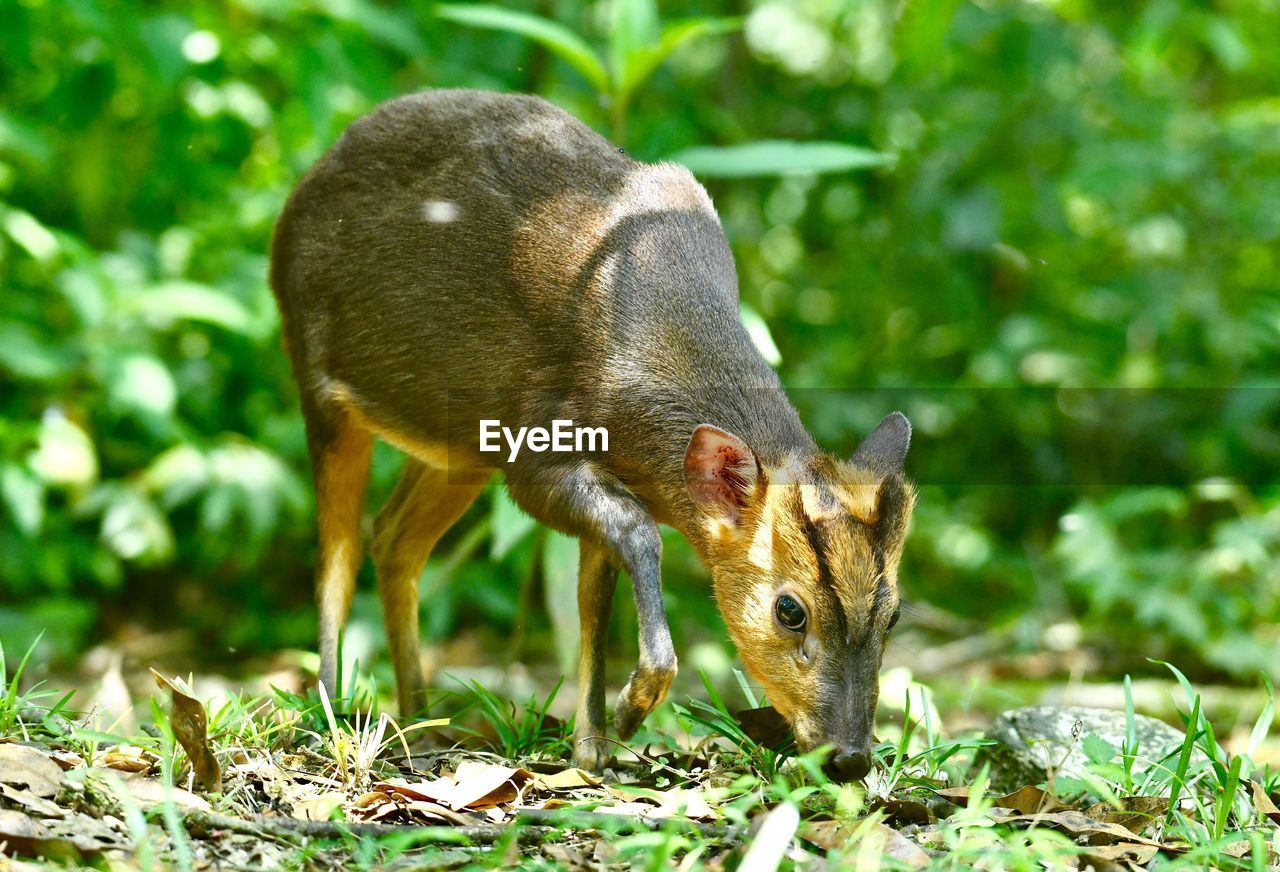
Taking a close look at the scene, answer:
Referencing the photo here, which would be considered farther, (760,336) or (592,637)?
(760,336)

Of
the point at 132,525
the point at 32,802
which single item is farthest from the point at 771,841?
the point at 132,525

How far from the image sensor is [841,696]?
399cm

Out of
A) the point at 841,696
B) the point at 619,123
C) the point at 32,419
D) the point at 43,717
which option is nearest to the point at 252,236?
Answer: the point at 32,419

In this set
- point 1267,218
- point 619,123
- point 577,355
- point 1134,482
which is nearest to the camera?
point 577,355

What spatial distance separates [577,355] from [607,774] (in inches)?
53.1

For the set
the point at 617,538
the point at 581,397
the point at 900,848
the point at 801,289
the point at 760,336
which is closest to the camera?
the point at 900,848

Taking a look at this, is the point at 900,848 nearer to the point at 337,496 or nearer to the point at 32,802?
the point at 32,802

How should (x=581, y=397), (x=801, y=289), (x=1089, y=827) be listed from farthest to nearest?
(x=801, y=289) → (x=581, y=397) → (x=1089, y=827)

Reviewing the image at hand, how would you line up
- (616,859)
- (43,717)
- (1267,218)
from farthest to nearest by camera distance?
(1267,218) → (43,717) → (616,859)

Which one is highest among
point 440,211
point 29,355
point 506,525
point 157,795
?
point 440,211

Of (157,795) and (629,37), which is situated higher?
(629,37)

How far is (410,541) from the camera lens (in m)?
5.61

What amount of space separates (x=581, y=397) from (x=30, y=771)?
198cm

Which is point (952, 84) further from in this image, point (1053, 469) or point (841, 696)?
point (841, 696)
